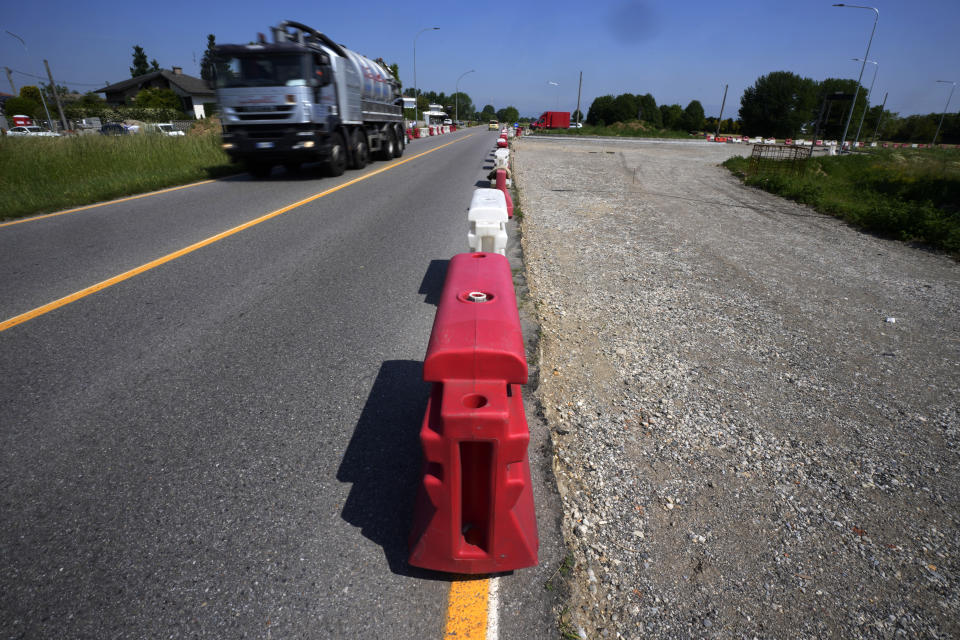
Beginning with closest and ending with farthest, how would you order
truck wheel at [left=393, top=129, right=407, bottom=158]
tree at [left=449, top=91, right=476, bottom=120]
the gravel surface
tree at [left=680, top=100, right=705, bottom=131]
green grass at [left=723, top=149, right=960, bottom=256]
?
the gravel surface → green grass at [left=723, top=149, right=960, bottom=256] → truck wheel at [left=393, top=129, right=407, bottom=158] → tree at [left=680, top=100, right=705, bottom=131] → tree at [left=449, top=91, right=476, bottom=120]

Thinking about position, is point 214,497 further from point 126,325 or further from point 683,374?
point 683,374

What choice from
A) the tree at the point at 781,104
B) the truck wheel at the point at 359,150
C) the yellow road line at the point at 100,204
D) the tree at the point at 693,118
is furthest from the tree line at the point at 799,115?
the yellow road line at the point at 100,204

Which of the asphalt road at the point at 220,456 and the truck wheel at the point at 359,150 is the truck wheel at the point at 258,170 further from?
the asphalt road at the point at 220,456

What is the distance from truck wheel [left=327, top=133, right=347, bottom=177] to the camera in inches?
492

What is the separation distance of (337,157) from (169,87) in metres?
63.3

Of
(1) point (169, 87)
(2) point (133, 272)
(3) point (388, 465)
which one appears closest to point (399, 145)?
(2) point (133, 272)

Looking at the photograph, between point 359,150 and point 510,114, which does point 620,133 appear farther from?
point 510,114

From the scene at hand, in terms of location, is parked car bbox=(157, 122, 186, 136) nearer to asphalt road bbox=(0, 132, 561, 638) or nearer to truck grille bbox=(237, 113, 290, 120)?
truck grille bbox=(237, 113, 290, 120)

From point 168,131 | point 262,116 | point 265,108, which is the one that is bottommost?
point 168,131

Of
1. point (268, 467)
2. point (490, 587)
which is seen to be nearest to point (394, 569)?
point (490, 587)

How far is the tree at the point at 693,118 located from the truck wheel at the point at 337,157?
112904mm

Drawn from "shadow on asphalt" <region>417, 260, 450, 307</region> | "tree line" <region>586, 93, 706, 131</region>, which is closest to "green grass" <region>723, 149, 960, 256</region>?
"shadow on asphalt" <region>417, 260, 450, 307</region>

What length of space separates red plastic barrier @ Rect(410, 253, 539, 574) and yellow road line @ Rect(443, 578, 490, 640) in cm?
8

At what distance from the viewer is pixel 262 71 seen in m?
11.4
